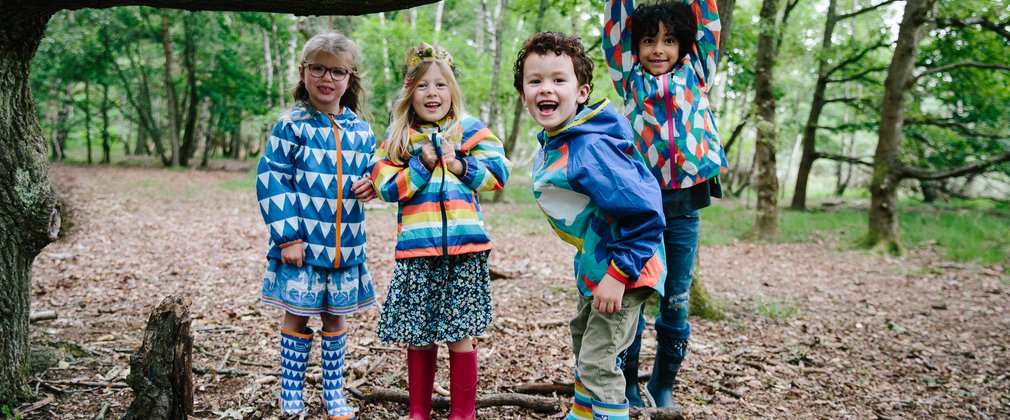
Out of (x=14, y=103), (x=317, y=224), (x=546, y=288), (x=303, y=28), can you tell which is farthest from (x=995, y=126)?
(x=14, y=103)

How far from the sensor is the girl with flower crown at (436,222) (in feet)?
8.22

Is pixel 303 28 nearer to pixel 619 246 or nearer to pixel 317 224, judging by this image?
pixel 317 224

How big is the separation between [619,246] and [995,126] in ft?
47.0

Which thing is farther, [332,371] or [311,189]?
[332,371]

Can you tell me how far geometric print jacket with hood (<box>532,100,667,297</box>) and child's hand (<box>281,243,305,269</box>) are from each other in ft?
3.90

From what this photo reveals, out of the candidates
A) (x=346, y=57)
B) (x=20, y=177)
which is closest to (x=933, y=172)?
(x=346, y=57)

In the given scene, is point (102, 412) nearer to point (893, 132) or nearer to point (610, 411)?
point (610, 411)

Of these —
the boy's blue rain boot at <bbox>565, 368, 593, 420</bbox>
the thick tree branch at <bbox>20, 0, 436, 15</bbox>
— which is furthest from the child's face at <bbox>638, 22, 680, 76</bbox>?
the boy's blue rain boot at <bbox>565, 368, 593, 420</bbox>

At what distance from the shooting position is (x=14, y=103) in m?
2.40

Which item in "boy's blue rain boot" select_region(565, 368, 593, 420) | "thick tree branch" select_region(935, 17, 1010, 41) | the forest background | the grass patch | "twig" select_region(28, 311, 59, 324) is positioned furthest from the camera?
"thick tree branch" select_region(935, 17, 1010, 41)

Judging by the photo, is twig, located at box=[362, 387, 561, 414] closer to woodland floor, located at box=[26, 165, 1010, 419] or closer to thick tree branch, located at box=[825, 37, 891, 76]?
woodland floor, located at box=[26, 165, 1010, 419]

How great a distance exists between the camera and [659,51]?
2.47 metres

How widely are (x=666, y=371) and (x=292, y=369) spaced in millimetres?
1900

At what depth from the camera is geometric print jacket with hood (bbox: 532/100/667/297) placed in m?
1.97
